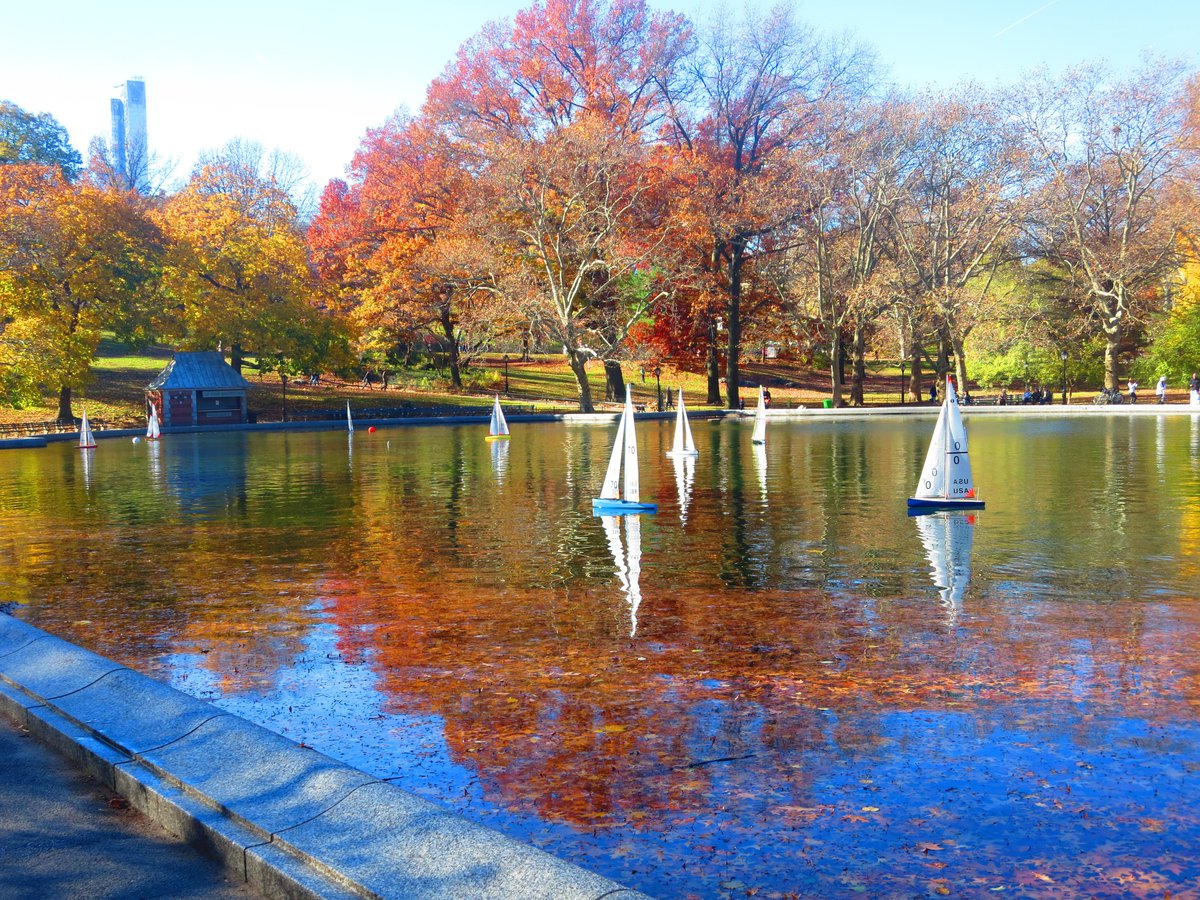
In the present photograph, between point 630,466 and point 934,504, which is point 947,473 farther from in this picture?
point 630,466

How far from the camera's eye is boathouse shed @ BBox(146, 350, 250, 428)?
197ft

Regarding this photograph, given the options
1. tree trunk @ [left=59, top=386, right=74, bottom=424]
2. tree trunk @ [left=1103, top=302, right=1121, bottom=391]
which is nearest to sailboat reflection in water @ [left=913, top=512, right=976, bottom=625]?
tree trunk @ [left=59, top=386, right=74, bottom=424]

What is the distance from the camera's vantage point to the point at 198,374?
198 feet

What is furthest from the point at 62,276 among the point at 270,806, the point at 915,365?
the point at 270,806

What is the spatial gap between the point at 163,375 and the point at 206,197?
14.6 metres

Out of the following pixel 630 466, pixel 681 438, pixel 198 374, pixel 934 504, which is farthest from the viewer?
pixel 198 374

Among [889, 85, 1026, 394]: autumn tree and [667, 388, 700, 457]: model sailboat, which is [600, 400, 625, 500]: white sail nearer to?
[667, 388, 700, 457]: model sailboat

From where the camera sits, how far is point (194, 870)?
18.4ft

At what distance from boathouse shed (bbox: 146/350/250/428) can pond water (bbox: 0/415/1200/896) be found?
3704cm

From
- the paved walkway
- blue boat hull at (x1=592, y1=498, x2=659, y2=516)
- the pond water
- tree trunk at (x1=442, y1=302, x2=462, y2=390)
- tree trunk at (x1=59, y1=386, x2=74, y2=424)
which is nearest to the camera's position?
the paved walkway

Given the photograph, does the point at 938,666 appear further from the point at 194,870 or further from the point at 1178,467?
the point at 1178,467

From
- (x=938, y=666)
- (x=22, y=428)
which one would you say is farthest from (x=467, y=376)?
(x=938, y=666)

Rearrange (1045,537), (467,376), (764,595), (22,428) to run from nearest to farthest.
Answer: (764,595), (1045,537), (22,428), (467,376)

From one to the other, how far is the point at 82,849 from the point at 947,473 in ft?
60.1
